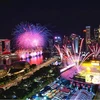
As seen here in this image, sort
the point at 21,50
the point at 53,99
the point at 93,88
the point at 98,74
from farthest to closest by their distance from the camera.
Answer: the point at 21,50 < the point at 98,74 < the point at 93,88 < the point at 53,99

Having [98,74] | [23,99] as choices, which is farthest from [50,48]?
[23,99]

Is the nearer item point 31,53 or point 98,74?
point 98,74

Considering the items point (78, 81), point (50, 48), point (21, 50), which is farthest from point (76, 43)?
point (78, 81)

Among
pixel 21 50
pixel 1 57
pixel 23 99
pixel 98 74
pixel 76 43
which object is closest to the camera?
pixel 23 99

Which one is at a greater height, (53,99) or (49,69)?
(49,69)

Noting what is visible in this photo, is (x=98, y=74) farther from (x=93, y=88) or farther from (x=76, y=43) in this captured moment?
(x=76, y=43)

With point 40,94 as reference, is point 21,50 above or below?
above

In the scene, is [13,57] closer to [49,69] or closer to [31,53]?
[31,53]

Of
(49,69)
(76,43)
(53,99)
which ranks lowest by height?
(53,99)

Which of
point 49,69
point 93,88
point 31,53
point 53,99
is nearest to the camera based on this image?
point 53,99
